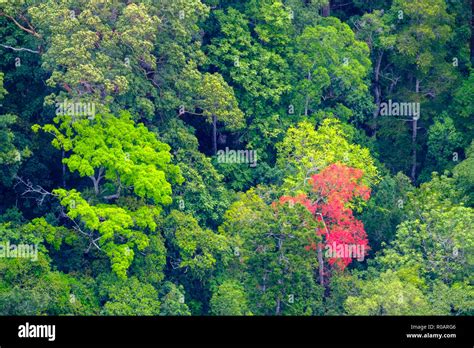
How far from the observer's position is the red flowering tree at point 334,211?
200 feet

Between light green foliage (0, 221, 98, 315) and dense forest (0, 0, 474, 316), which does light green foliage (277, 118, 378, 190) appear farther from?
light green foliage (0, 221, 98, 315)

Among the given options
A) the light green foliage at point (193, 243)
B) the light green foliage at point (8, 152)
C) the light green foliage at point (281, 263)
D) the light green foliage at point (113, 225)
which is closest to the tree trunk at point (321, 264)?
the light green foliage at point (281, 263)

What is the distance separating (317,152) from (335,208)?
8.25ft

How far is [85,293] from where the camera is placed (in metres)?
57.6

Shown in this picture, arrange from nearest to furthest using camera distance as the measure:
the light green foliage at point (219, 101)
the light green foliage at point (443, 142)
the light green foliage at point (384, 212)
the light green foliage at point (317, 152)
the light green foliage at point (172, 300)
A: the light green foliage at point (172, 300) → the light green foliage at point (219, 101) → the light green foliage at point (317, 152) → the light green foliage at point (384, 212) → the light green foliage at point (443, 142)

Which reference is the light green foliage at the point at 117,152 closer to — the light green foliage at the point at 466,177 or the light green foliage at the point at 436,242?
the light green foliage at the point at 436,242

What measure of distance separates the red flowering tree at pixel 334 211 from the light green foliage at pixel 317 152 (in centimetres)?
74

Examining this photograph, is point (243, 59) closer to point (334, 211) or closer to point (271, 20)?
point (271, 20)

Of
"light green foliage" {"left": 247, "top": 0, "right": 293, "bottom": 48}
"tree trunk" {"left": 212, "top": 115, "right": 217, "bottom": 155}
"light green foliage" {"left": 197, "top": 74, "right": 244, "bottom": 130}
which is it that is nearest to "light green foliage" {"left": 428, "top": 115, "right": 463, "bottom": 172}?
"light green foliage" {"left": 247, "top": 0, "right": 293, "bottom": 48}

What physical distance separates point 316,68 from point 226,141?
395cm

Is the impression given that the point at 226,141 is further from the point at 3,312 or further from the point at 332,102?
the point at 3,312

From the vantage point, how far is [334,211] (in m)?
61.3

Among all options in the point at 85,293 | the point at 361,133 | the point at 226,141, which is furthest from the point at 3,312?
the point at 361,133
